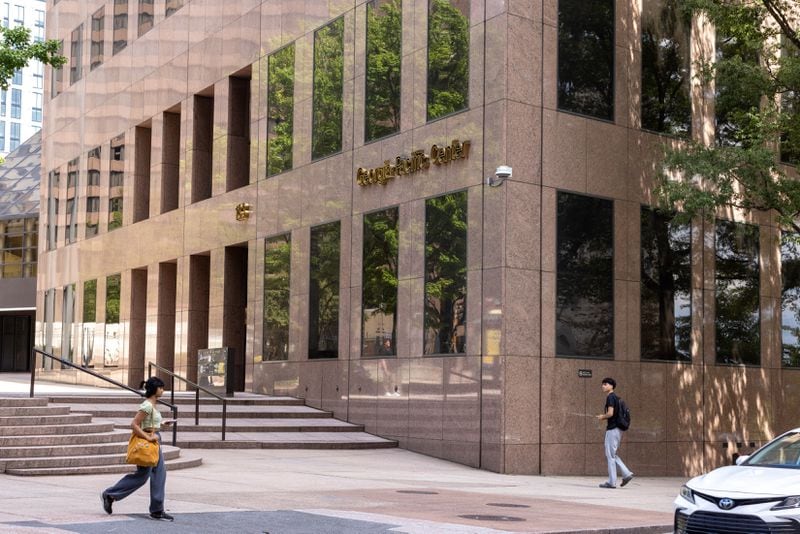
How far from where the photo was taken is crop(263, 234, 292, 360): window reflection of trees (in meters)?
28.6

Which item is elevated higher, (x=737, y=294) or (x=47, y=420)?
(x=737, y=294)

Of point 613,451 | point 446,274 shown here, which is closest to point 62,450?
point 446,274

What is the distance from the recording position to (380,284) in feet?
81.2

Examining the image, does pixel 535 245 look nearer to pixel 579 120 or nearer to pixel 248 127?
pixel 579 120

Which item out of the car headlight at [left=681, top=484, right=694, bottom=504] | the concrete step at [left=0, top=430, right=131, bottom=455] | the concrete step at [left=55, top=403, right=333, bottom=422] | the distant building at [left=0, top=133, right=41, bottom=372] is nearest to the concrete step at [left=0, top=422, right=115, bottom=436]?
the concrete step at [left=0, top=430, right=131, bottom=455]

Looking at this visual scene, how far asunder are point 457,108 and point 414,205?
2.30 meters

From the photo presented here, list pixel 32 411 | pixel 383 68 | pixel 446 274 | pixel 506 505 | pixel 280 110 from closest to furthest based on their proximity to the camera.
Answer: pixel 506 505
pixel 32 411
pixel 446 274
pixel 383 68
pixel 280 110

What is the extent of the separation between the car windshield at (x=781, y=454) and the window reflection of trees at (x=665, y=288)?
11279 mm

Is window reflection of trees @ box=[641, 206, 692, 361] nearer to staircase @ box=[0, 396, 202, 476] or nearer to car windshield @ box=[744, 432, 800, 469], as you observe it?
staircase @ box=[0, 396, 202, 476]

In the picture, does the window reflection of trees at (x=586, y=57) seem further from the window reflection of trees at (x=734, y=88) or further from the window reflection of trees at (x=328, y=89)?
the window reflection of trees at (x=328, y=89)

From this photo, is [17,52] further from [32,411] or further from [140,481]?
[140,481]

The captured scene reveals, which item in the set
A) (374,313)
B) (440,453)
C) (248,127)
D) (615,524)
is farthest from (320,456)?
(248,127)

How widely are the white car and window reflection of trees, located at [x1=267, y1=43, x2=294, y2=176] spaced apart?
1954 cm

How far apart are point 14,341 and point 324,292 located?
48500 millimetres
